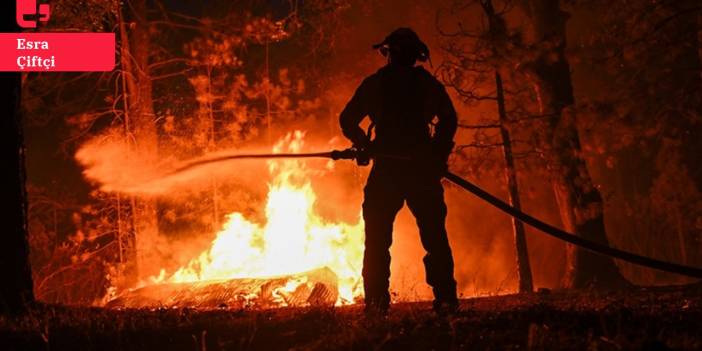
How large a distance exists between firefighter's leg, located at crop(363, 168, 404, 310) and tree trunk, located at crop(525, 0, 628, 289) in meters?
Result: 4.80

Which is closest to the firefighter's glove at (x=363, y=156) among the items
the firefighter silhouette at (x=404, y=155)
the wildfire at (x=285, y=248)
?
the firefighter silhouette at (x=404, y=155)

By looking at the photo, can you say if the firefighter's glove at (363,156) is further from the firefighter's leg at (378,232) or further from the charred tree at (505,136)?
→ the charred tree at (505,136)

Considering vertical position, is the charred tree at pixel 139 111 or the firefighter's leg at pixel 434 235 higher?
the charred tree at pixel 139 111

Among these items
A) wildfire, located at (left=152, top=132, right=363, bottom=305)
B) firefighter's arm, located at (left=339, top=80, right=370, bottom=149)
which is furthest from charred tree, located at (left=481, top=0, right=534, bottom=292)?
firefighter's arm, located at (left=339, top=80, right=370, bottom=149)

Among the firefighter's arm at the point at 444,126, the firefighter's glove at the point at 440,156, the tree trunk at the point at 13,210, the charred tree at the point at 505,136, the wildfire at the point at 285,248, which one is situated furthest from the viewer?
the wildfire at the point at 285,248

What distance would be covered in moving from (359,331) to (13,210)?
3.88m

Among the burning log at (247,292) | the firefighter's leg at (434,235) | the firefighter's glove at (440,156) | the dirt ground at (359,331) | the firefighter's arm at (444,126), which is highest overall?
the firefighter's arm at (444,126)

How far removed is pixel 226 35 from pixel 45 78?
4628 millimetres

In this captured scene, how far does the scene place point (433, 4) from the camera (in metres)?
18.0

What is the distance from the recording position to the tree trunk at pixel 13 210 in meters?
6.07

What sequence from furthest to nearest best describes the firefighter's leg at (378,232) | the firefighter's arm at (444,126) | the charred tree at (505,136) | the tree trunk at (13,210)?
the charred tree at (505,136) < the tree trunk at (13,210) < the firefighter's arm at (444,126) < the firefighter's leg at (378,232)

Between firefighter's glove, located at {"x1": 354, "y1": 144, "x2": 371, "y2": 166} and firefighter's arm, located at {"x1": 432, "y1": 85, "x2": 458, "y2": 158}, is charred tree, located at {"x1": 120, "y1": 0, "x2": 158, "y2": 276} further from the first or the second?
firefighter's arm, located at {"x1": 432, "y1": 85, "x2": 458, "y2": 158}

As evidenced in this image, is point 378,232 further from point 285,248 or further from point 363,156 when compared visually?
point 285,248

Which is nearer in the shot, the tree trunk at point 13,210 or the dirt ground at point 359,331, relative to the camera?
the dirt ground at point 359,331
